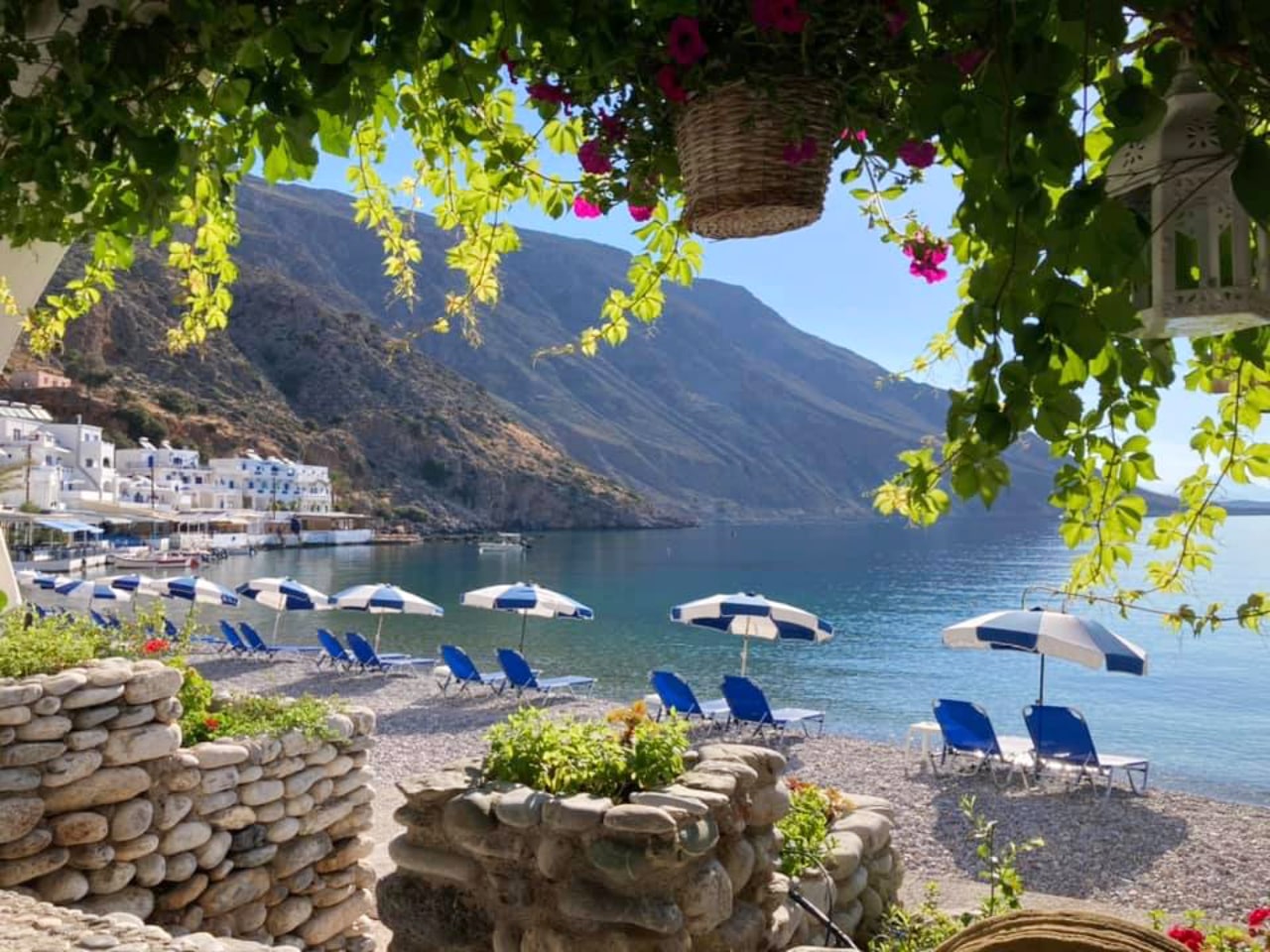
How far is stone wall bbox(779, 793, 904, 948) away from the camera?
4.61 metres

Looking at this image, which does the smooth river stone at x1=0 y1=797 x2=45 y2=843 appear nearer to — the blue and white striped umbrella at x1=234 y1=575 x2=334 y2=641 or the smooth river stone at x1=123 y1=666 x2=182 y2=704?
the smooth river stone at x1=123 y1=666 x2=182 y2=704

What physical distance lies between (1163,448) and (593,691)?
1867 cm

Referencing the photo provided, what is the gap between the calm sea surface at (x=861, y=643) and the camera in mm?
19719

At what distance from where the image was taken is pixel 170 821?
473 centimetres

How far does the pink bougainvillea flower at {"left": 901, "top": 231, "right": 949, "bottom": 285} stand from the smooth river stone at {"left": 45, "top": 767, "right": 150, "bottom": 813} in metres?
4.34

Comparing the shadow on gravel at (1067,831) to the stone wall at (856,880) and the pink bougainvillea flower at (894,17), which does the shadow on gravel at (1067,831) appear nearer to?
the stone wall at (856,880)

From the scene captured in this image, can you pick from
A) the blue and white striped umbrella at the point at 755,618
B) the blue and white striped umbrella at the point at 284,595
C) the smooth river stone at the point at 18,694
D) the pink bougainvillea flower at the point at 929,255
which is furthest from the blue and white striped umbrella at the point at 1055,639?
the blue and white striped umbrella at the point at 284,595

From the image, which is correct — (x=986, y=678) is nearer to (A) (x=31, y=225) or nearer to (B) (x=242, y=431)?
(A) (x=31, y=225)

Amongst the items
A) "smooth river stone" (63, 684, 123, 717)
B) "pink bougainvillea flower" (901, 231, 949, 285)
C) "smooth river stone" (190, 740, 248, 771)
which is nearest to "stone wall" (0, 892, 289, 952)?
"smooth river stone" (63, 684, 123, 717)

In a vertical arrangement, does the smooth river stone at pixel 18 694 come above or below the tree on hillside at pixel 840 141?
below

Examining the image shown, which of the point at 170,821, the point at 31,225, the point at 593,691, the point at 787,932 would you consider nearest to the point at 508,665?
the point at 593,691

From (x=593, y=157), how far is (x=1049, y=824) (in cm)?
933

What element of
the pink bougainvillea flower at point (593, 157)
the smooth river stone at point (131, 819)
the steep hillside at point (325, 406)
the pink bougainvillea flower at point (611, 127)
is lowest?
the smooth river stone at point (131, 819)

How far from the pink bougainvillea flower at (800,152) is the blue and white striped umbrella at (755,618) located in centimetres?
1311
